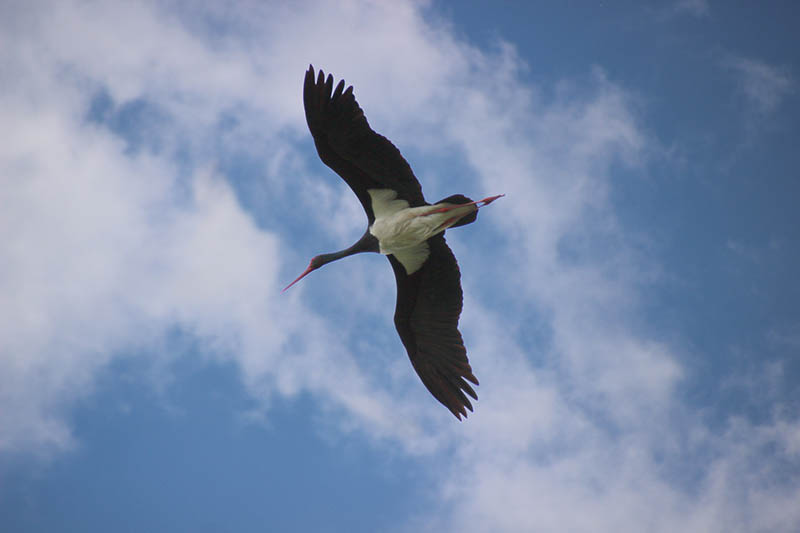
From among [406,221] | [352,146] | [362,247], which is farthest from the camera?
[362,247]

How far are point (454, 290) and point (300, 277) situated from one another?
2.75 meters

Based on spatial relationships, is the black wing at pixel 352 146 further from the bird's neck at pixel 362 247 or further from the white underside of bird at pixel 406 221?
the bird's neck at pixel 362 247

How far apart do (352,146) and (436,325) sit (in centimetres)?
376

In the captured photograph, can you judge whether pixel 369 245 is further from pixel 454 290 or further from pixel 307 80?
pixel 307 80

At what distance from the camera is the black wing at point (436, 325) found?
43.4ft

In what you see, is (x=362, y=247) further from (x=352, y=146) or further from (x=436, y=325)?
(x=352, y=146)

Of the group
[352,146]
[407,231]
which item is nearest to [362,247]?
[407,231]

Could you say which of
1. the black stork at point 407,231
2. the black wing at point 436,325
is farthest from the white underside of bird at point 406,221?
the black wing at point 436,325

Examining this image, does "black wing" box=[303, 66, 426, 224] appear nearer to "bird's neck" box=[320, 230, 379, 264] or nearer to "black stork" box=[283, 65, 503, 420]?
"black stork" box=[283, 65, 503, 420]

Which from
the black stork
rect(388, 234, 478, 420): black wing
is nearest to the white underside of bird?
the black stork

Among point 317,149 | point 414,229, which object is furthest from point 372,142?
point 414,229

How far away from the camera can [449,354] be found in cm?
1346

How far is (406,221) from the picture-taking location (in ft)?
40.2

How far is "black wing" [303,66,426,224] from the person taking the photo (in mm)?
11031
